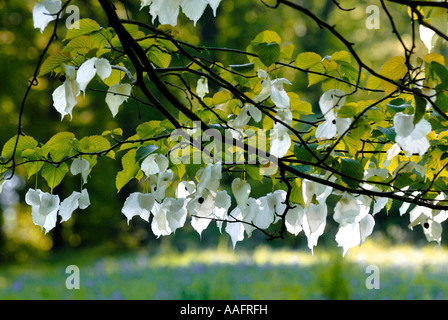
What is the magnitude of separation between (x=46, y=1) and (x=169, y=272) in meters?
3.96

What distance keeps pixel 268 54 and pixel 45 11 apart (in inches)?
15.5

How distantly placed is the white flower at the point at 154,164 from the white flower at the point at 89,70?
0.20 meters

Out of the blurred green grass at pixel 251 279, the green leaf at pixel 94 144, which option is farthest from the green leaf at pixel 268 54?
the blurred green grass at pixel 251 279

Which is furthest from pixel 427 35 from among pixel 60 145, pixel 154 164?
pixel 60 145

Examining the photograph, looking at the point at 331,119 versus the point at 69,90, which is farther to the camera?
the point at 331,119

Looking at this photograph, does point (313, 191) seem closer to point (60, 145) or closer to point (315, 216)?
point (315, 216)

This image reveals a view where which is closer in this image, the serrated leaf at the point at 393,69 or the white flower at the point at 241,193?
the serrated leaf at the point at 393,69

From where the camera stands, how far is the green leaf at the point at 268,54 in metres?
0.90

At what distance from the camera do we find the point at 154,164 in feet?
3.16

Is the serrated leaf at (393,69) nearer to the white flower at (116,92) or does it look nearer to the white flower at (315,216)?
the white flower at (315,216)

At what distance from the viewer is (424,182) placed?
1131 mm

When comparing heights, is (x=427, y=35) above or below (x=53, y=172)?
above

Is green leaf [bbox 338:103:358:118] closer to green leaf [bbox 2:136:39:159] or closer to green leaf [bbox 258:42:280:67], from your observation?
green leaf [bbox 258:42:280:67]
